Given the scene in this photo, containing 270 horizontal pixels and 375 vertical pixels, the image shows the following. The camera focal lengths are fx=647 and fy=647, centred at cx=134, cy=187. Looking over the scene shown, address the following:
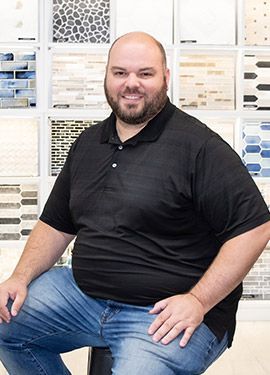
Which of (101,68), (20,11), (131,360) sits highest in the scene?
(20,11)

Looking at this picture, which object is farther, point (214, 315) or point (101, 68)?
point (101, 68)

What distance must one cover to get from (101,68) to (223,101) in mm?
591

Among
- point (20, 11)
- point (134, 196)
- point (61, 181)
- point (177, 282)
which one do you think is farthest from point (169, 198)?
point (20, 11)

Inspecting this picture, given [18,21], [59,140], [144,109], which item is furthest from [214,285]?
[18,21]

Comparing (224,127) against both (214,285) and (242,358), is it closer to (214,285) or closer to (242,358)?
(242,358)

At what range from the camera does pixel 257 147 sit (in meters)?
3.06

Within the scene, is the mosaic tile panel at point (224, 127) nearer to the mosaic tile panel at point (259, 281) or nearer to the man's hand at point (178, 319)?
the mosaic tile panel at point (259, 281)

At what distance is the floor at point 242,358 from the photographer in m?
2.35

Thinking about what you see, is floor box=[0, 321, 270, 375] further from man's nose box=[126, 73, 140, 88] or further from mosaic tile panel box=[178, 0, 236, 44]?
mosaic tile panel box=[178, 0, 236, 44]

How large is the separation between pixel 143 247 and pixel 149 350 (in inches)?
10.0

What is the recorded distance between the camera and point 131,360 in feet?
4.38

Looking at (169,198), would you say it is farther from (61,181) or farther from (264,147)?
(264,147)

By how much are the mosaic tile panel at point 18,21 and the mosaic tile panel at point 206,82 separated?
0.70 meters

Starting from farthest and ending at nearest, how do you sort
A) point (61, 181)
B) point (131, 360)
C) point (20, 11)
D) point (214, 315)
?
1. point (20, 11)
2. point (61, 181)
3. point (214, 315)
4. point (131, 360)
